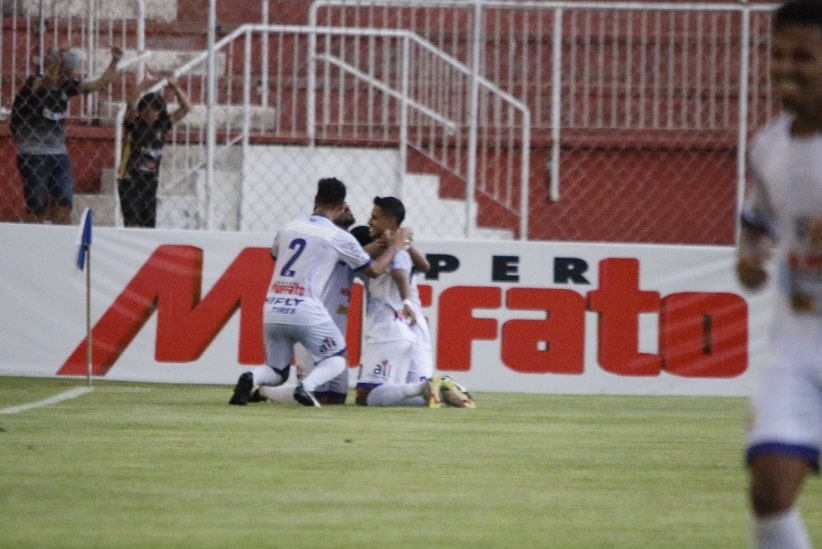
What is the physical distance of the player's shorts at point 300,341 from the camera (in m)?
11.6

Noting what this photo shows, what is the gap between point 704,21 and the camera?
15250mm

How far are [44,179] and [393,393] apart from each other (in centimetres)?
415

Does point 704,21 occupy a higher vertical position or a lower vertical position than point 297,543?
higher

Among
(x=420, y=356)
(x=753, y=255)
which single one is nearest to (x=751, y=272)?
(x=753, y=255)

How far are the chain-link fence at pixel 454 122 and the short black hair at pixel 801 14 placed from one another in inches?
390

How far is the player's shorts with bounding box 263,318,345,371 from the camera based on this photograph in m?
11.6

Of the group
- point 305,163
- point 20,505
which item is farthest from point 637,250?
point 20,505

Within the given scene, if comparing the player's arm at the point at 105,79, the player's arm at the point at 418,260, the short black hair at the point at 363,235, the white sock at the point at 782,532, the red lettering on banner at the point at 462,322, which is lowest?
the red lettering on banner at the point at 462,322

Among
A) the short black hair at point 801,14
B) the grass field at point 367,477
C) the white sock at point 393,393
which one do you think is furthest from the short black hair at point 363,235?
the short black hair at point 801,14

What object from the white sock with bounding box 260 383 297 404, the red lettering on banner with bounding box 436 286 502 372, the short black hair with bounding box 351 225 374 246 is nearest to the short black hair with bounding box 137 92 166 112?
the short black hair with bounding box 351 225 374 246

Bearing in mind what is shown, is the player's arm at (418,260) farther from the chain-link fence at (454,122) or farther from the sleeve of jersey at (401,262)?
the chain-link fence at (454,122)

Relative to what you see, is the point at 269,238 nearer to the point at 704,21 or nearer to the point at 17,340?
the point at 17,340

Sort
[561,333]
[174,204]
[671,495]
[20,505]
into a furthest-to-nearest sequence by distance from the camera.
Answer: [174,204], [561,333], [671,495], [20,505]

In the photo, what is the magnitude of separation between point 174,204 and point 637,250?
4226 millimetres
